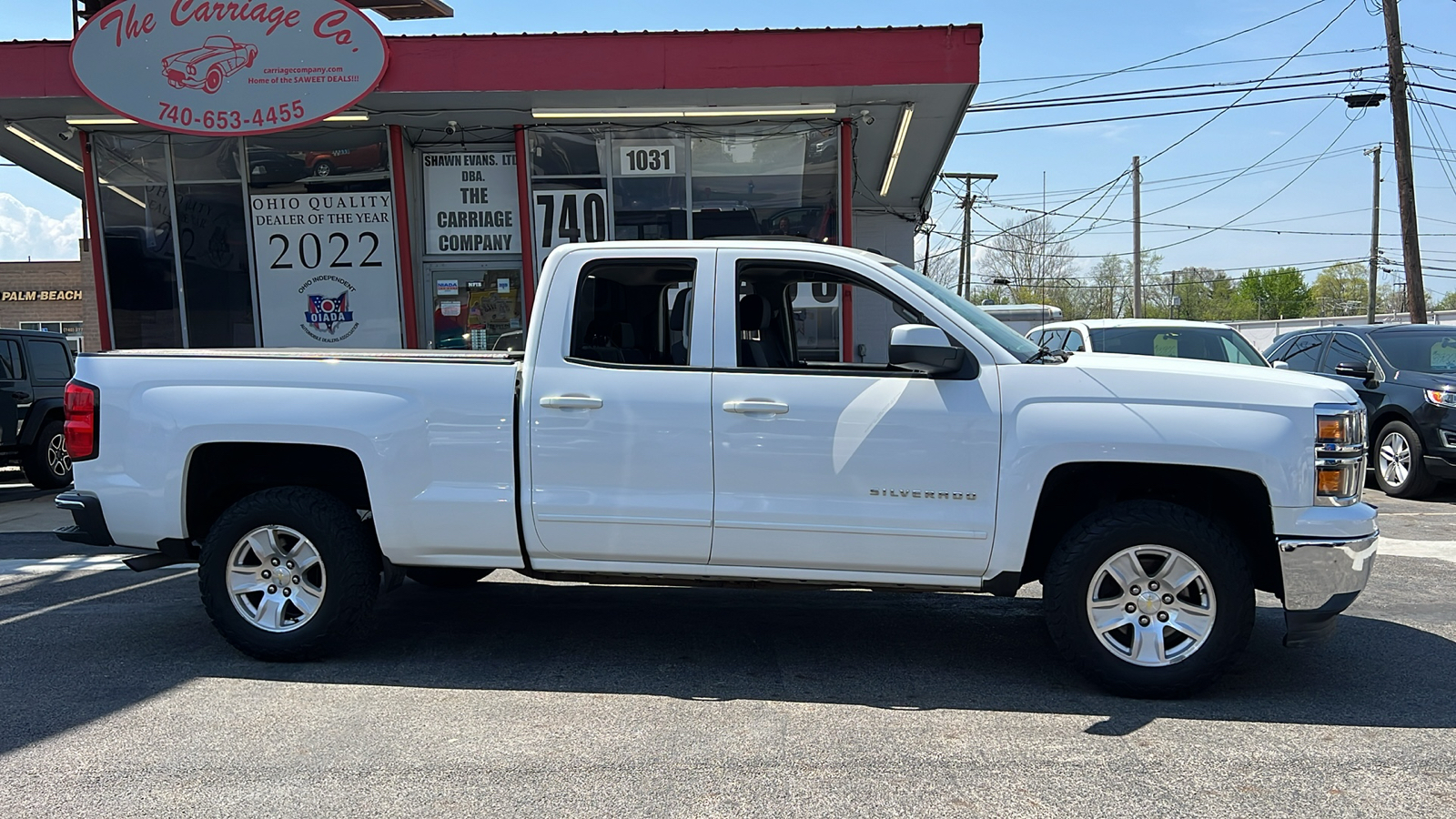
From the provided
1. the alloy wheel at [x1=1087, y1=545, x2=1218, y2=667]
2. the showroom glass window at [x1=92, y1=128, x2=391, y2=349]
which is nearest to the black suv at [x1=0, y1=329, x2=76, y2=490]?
the showroom glass window at [x1=92, y1=128, x2=391, y2=349]

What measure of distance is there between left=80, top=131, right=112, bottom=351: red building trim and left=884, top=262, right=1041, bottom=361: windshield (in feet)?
35.6

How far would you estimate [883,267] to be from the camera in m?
4.92

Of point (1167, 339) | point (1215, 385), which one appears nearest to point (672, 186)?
point (1167, 339)

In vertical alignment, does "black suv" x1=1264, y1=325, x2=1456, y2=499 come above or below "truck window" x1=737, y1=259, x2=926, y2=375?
below

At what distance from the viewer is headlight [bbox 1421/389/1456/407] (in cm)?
970

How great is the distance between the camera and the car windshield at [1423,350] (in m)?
10.4

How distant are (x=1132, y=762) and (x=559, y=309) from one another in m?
3.12

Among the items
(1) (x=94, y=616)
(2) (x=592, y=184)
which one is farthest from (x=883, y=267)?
(2) (x=592, y=184)

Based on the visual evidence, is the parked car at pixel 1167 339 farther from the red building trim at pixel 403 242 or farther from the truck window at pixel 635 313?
the red building trim at pixel 403 242

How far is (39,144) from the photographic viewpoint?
1291 cm

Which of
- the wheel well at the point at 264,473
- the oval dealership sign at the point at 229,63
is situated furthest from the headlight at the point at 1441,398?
the oval dealership sign at the point at 229,63

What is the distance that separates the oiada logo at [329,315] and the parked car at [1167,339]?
7.94 m

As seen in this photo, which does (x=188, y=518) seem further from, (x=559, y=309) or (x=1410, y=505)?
(x=1410, y=505)

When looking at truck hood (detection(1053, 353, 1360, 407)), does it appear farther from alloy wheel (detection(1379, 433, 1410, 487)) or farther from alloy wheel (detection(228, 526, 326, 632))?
alloy wheel (detection(1379, 433, 1410, 487))
